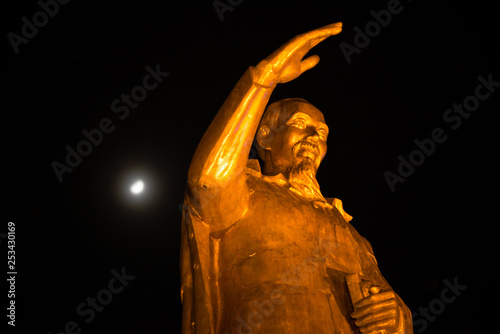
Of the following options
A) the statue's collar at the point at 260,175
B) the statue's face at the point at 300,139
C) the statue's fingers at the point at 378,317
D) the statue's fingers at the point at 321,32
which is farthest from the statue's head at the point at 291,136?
the statue's fingers at the point at 378,317

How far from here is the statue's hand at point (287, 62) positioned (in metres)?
4.21

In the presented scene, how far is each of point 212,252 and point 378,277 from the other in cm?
147

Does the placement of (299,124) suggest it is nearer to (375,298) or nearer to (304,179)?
(304,179)

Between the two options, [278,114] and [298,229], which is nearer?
[298,229]

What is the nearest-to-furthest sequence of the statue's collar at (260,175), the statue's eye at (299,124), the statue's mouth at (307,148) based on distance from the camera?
the statue's collar at (260,175), the statue's mouth at (307,148), the statue's eye at (299,124)

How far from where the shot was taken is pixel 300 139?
5457mm

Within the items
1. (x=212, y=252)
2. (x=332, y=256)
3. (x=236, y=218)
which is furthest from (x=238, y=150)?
(x=332, y=256)

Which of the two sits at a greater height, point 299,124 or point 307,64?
point 307,64

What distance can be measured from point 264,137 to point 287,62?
1588 mm

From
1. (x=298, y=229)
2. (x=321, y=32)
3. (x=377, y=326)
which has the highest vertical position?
(x=321, y=32)

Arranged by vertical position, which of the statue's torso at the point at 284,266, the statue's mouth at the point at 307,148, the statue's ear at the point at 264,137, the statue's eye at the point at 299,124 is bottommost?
the statue's torso at the point at 284,266

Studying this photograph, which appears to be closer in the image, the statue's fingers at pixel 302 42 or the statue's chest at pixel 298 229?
the statue's fingers at pixel 302 42

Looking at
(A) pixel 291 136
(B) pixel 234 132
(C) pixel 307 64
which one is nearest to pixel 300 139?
(A) pixel 291 136

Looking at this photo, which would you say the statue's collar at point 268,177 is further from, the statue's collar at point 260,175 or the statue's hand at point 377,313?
the statue's hand at point 377,313
